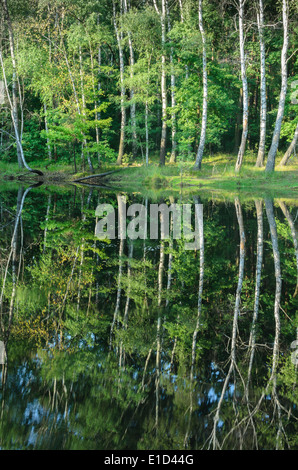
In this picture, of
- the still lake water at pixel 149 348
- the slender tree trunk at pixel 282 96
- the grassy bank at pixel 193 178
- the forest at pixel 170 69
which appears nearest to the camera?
the still lake water at pixel 149 348

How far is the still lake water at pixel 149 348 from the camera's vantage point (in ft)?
9.10

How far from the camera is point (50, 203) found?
54.3 ft

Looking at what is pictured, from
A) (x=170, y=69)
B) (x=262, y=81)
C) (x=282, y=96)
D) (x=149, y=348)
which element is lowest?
(x=149, y=348)

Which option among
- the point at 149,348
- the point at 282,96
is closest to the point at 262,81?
the point at 282,96

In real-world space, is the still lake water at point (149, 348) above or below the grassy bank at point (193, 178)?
above

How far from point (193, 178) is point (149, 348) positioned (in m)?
20.3

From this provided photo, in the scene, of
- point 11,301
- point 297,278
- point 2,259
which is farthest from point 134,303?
point 2,259

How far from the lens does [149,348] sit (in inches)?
156

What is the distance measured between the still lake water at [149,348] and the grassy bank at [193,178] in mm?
13085

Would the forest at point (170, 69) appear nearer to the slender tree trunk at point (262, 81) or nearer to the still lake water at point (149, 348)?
the slender tree trunk at point (262, 81)

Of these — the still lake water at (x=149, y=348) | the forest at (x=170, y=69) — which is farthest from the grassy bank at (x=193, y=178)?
the still lake water at (x=149, y=348)

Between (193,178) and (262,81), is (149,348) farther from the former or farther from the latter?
(262,81)

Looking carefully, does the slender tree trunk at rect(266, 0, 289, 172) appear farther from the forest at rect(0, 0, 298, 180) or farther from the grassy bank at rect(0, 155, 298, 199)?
the grassy bank at rect(0, 155, 298, 199)

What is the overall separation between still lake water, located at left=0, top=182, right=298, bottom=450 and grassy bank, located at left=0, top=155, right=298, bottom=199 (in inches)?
515
